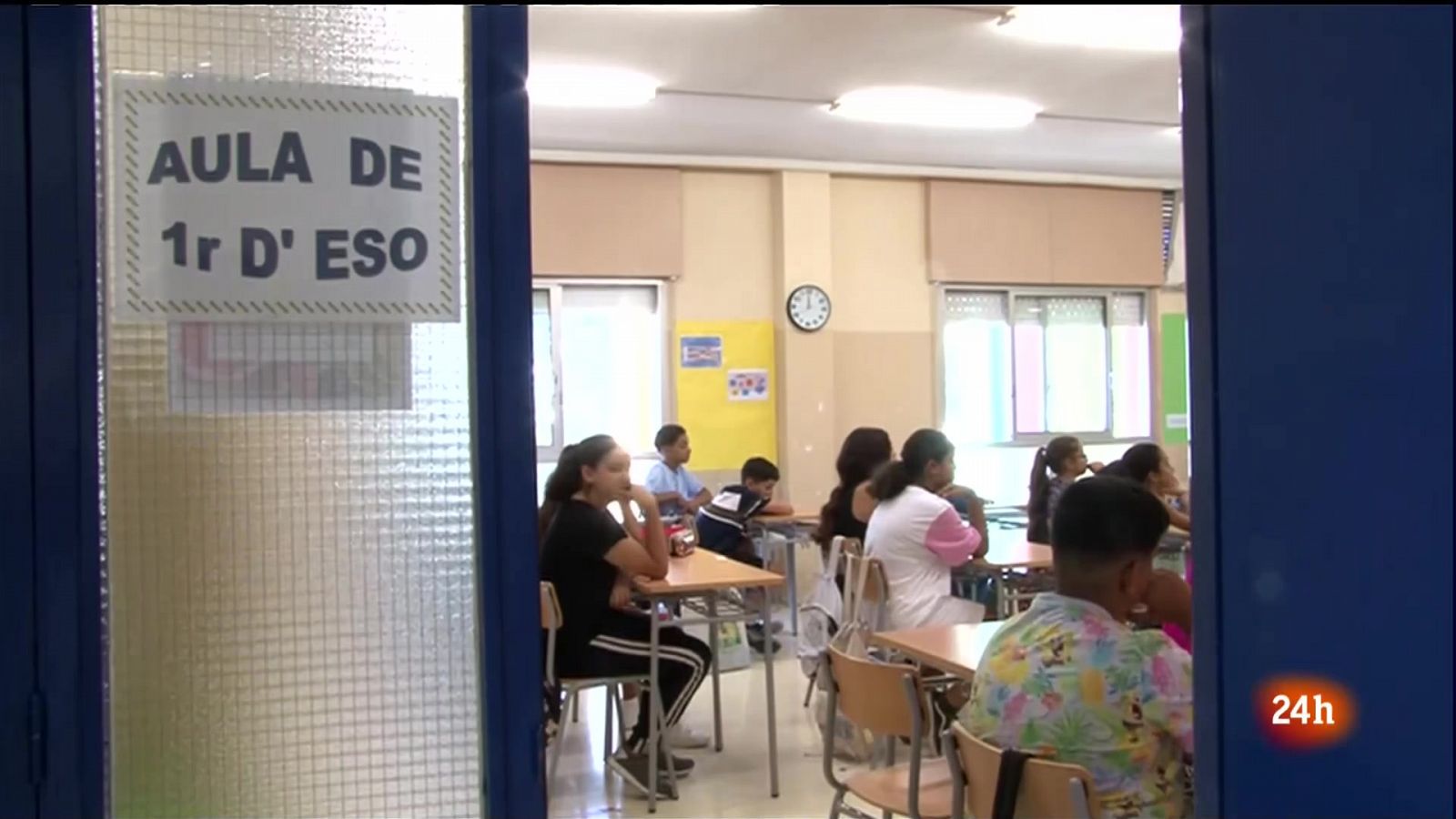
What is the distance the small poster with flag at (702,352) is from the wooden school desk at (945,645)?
4.24m

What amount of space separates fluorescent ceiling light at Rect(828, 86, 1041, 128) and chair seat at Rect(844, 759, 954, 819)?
3.78m

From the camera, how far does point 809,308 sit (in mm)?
7562

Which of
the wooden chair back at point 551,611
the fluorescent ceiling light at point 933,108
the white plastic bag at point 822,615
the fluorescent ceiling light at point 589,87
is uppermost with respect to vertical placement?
the fluorescent ceiling light at point 933,108

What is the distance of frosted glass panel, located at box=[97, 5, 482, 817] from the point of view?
46.9 inches

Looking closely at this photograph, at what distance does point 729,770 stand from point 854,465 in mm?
1603

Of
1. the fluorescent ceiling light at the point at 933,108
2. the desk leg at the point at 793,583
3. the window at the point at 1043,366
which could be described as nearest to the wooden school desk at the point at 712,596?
the desk leg at the point at 793,583

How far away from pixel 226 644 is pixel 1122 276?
7970 mm

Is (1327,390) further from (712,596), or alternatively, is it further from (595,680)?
(712,596)

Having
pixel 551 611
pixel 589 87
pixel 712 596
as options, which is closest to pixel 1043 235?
pixel 589 87

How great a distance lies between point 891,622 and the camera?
430cm

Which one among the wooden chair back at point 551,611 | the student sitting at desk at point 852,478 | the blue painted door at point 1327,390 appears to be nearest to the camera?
the blue painted door at point 1327,390

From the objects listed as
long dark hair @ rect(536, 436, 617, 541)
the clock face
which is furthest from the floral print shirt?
the clock face

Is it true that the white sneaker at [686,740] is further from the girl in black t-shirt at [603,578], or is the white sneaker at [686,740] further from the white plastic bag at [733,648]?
the white plastic bag at [733,648]

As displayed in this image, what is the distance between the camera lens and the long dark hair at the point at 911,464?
444 centimetres
